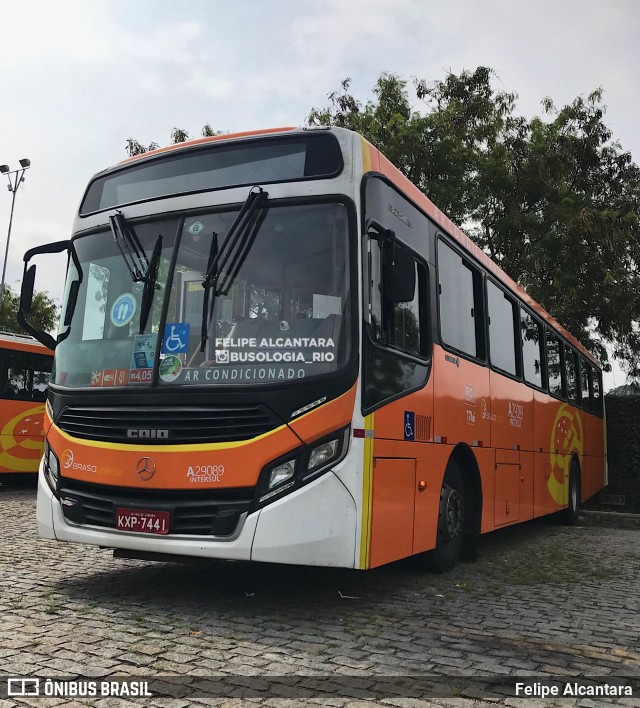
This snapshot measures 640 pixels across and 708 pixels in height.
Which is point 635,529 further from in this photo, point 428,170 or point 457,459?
point 428,170

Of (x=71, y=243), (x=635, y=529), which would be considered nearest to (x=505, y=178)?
(x=635, y=529)

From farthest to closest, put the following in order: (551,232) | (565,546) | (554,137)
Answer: (554,137) → (551,232) → (565,546)

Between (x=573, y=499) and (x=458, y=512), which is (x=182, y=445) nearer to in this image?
(x=458, y=512)

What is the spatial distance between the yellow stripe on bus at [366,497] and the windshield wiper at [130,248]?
6.78 feet

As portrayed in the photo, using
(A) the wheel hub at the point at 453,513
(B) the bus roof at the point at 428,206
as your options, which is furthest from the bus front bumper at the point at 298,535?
(B) the bus roof at the point at 428,206

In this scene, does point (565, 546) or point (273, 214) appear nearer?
point (273, 214)

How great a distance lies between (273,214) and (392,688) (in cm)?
335

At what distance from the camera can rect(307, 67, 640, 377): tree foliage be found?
20.7 m

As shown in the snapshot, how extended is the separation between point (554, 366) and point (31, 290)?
8.49 meters

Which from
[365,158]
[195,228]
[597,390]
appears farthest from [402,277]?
[597,390]

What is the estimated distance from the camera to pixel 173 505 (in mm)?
5555

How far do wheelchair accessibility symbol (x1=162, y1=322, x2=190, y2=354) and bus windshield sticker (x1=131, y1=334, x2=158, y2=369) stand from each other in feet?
0.31

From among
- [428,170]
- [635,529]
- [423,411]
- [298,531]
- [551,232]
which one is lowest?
[635,529]

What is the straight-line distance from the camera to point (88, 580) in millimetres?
6691
